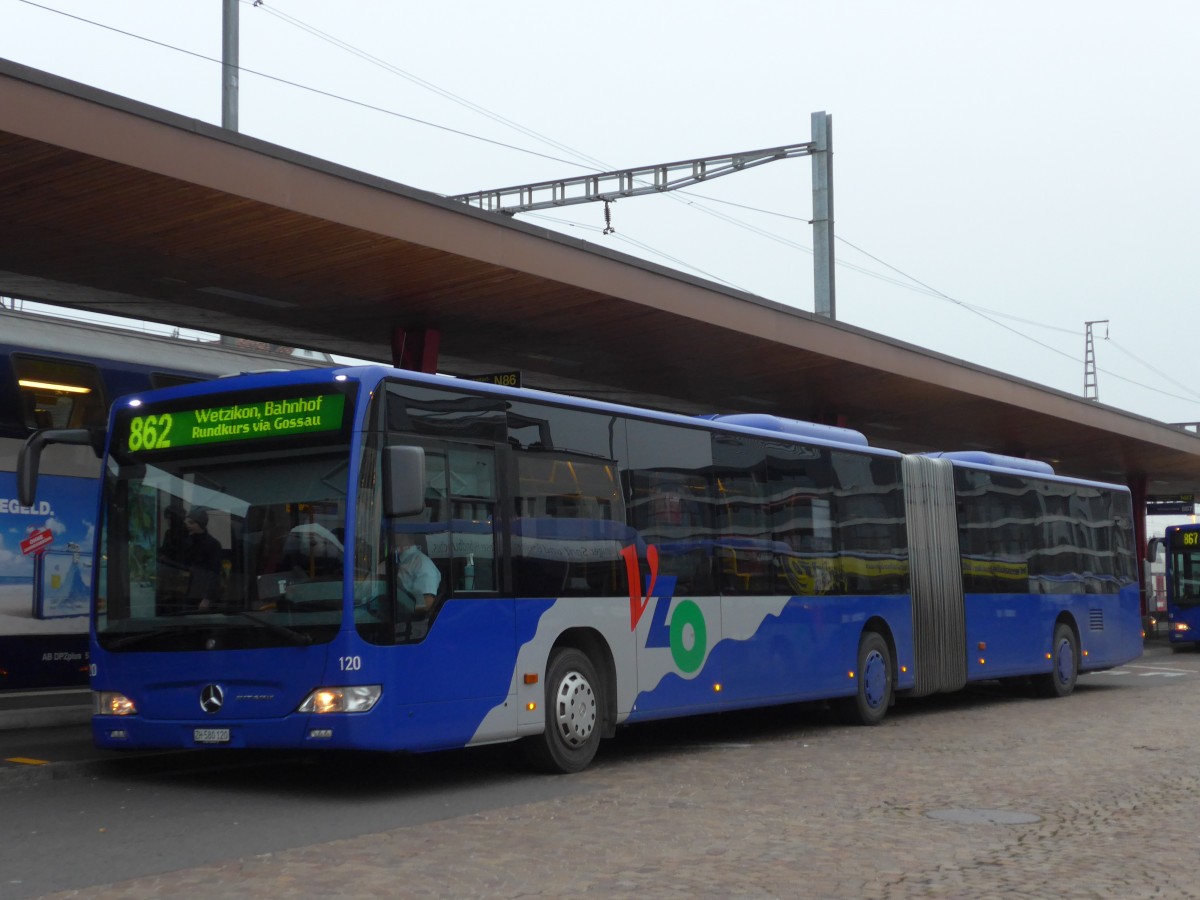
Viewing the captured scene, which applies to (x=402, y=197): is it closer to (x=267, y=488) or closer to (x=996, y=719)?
(x=267, y=488)

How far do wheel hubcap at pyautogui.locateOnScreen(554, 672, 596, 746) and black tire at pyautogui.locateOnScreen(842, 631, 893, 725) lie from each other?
5117 millimetres

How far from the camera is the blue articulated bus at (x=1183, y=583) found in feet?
119

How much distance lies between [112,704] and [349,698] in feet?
6.83

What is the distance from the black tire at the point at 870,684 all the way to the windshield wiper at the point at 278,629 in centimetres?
794

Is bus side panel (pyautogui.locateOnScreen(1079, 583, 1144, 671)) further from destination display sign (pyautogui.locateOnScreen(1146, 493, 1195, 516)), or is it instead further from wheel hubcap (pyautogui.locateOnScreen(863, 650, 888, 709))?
destination display sign (pyautogui.locateOnScreen(1146, 493, 1195, 516))

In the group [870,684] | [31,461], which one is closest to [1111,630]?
[870,684]

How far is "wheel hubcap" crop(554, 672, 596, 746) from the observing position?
1180cm

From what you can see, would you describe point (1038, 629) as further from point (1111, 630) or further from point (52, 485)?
point (52, 485)

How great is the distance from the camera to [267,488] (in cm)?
1049

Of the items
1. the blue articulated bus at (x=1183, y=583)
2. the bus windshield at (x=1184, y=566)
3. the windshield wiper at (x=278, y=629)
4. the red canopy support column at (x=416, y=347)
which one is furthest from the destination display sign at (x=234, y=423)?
the bus windshield at (x=1184, y=566)

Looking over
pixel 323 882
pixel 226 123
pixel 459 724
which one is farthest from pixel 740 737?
pixel 226 123

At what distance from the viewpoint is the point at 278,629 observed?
1016 centimetres

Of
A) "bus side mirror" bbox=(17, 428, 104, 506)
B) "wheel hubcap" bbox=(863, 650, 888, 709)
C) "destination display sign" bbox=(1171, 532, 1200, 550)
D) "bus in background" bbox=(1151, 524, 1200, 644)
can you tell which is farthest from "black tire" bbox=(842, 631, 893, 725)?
"destination display sign" bbox=(1171, 532, 1200, 550)

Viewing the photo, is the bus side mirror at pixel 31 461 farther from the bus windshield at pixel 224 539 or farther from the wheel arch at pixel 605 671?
the wheel arch at pixel 605 671
